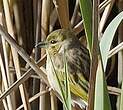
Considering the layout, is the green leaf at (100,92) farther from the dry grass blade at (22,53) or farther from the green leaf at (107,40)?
the dry grass blade at (22,53)

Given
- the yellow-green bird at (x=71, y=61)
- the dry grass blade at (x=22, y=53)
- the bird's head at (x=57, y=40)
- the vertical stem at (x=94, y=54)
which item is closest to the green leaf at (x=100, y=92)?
the vertical stem at (x=94, y=54)

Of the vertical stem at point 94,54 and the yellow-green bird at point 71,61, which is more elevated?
the yellow-green bird at point 71,61

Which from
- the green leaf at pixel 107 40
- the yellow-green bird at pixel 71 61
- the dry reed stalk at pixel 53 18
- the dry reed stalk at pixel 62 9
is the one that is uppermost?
the dry reed stalk at pixel 53 18

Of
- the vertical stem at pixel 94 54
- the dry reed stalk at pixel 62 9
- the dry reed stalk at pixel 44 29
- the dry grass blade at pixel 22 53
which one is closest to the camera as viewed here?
the vertical stem at pixel 94 54

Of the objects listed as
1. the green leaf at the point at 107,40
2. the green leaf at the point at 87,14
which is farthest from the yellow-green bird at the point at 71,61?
the green leaf at the point at 87,14

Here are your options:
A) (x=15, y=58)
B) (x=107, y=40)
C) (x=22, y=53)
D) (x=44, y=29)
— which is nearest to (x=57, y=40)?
(x=44, y=29)

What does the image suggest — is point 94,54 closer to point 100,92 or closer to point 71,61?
point 100,92

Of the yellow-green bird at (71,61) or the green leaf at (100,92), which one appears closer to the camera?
the green leaf at (100,92)

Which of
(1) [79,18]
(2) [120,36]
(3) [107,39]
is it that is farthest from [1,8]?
(3) [107,39]

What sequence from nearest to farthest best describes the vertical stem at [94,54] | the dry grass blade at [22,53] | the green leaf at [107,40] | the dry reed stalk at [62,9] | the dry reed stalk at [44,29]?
the vertical stem at [94,54]
the green leaf at [107,40]
the dry grass blade at [22,53]
the dry reed stalk at [62,9]
the dry reed stalk at [44,29]
